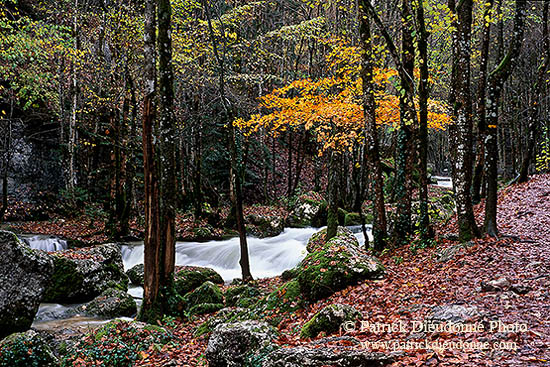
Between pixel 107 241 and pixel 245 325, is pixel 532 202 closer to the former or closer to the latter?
pixel 245 325

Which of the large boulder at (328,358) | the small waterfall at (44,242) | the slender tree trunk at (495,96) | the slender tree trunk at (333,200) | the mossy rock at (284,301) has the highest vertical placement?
the slender tree trunk at (495,96)

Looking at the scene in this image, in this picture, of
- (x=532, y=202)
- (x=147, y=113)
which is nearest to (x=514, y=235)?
(x=532, y=202)

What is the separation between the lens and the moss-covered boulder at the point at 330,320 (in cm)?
520

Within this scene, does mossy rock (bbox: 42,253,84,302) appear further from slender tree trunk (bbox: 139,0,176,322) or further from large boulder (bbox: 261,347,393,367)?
large boulder (bbox: 261,347,393,367)

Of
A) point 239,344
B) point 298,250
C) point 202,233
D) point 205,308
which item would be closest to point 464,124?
point 239,344

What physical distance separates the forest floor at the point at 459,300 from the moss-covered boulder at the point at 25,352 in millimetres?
1972

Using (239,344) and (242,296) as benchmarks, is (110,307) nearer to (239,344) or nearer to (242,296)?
(242,296)

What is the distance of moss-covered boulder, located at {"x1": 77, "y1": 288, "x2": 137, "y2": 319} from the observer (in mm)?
9680

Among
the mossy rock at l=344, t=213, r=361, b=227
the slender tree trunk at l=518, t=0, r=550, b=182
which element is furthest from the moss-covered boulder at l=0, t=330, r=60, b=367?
the slender tree trunk at l=518, t=0, r=550, b=182

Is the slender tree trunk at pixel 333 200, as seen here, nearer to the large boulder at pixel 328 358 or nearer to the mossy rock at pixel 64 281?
the large boulder at pixel 328 358

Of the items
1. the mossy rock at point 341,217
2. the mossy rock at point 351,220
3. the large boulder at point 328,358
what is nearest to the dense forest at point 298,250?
the large boulder at point 328,358

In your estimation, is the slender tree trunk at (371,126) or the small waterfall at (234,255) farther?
the small waterfall at (234,255)

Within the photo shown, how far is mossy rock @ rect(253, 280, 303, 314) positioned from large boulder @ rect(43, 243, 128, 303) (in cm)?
653

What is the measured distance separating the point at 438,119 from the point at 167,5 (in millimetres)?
8806
